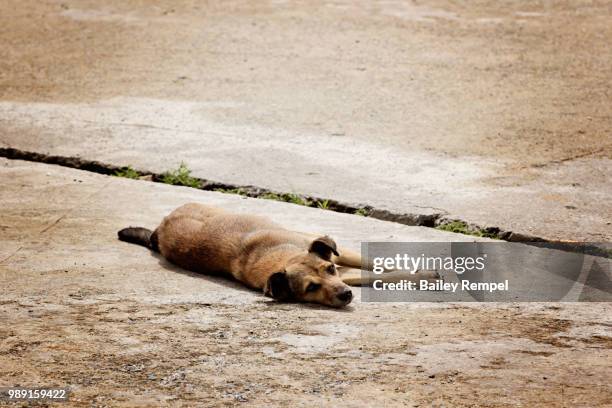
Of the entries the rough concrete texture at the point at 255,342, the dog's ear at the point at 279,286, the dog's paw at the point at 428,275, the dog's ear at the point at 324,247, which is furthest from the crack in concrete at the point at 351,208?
the dog's ear at the point at 279,286

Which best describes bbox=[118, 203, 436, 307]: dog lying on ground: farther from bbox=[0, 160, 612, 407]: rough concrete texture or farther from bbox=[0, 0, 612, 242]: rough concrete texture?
bbox=[0, 0, 612, 242]: rough concrete texture

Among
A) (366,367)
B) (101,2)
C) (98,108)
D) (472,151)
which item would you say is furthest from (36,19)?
(366,367)

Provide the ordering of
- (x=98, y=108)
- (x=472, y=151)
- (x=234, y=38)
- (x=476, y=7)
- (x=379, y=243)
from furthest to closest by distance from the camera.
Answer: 1. (x=476, y=7)
2. (x=234, y=38)
3. (x=98, y=108)
4. (x=472, y=151)
5. (x=379, y=243)

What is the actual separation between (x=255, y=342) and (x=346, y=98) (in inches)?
237

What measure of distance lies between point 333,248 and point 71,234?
2.22 metres

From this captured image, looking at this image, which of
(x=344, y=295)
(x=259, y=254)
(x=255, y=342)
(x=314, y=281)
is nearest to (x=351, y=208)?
(x=259, y=254)

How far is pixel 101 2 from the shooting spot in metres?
16.4

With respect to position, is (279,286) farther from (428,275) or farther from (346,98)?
(346,98)

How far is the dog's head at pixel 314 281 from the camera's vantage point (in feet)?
22.8

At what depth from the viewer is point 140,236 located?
8.14 m

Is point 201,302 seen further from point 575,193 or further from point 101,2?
point 101,2

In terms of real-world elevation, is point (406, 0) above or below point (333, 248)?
above

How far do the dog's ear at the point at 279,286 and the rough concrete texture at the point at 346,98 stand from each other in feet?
6.17

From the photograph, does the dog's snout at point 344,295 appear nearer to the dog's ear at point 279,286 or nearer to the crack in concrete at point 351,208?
the dog's ear at point 279,286
